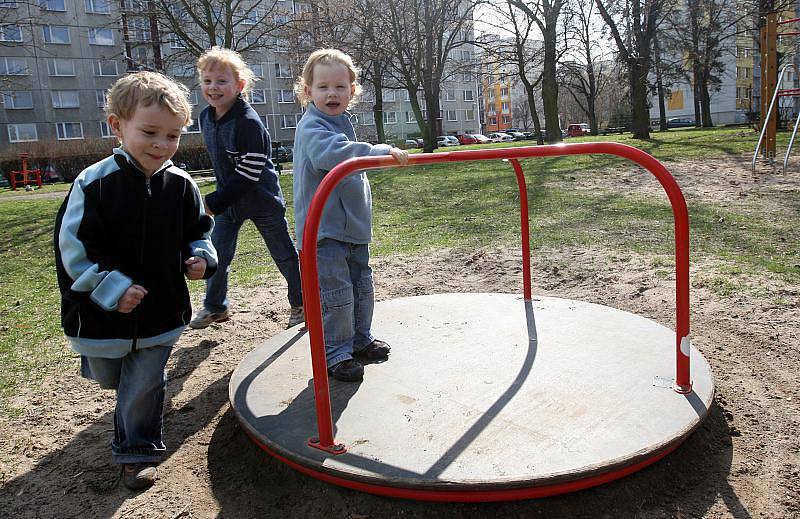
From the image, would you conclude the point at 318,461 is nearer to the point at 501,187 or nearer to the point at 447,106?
the point at 501,187

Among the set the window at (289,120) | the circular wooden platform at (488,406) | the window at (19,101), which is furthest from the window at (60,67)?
the circular wooden platform at (488,406)

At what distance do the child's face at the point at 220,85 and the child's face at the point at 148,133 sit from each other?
108 centimetres

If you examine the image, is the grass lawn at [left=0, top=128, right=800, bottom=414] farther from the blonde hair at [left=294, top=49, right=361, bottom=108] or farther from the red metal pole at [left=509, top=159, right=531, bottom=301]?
the blonde hair at [left=294, top=49, right=361, bottom=108]

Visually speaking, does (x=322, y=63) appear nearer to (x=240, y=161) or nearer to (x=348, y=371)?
(x=240, y=161)

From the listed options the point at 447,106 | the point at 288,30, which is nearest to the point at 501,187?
the point at 288,30

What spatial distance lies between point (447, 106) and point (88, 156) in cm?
4019

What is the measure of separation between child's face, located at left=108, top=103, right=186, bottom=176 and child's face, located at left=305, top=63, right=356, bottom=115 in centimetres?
63

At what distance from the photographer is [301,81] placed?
104 inches

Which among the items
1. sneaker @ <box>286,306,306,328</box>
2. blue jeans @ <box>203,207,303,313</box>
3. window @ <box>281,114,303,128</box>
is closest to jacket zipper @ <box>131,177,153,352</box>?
blue jeans @ <box>203,207,303,313</box>

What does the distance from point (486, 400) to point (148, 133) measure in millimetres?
1474

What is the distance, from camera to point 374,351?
2729 mm

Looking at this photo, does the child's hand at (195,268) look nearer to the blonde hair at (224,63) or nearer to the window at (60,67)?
the blonde hair at (224,63)

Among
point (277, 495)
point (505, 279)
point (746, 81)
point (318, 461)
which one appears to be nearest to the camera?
point (318, 461)

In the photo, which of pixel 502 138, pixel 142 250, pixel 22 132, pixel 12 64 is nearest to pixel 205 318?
pixel 142 250
